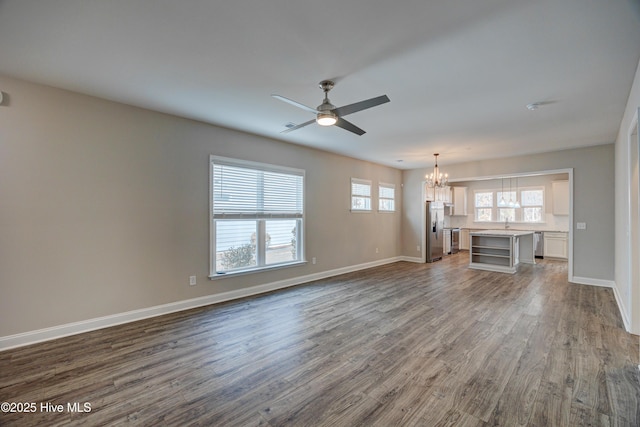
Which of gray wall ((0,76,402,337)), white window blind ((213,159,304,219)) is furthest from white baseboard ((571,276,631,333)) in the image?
gray wall ((0,76,402,337))

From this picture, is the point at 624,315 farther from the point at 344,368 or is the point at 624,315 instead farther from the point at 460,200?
the point at 460,200

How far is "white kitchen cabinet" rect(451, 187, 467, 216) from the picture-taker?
10.4 metres

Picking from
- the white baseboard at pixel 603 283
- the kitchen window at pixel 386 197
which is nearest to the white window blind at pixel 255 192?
the kitchen window at pixel 386 197

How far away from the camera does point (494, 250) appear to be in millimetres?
7156

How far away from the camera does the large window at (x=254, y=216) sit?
4.40 meters

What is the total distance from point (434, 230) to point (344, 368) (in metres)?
6.54

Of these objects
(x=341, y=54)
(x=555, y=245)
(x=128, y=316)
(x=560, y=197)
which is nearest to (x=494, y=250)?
(x=555, y=245)

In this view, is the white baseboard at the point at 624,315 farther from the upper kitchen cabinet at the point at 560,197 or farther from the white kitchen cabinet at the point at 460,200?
the white kitchen cabinet at the point at 460,200

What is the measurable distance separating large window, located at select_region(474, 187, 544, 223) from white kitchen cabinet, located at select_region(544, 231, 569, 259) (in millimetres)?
648

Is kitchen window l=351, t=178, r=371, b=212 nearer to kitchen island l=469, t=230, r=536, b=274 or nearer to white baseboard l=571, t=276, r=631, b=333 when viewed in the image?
kitchen island l=469, t=230, r=536, b=274

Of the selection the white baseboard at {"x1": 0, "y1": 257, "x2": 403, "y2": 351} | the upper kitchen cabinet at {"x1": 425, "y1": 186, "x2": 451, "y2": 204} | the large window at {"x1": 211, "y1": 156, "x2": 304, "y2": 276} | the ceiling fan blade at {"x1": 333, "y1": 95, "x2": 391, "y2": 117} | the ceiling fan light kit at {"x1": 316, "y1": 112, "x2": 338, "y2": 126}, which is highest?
the ceiling fan blade at {"x1": 333, "y1": 95, "x2": 391, "y2": 117}

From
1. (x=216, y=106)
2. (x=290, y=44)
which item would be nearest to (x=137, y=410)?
(x=290, y=44)

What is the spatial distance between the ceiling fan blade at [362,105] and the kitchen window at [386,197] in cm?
498

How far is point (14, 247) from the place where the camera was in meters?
2.88
